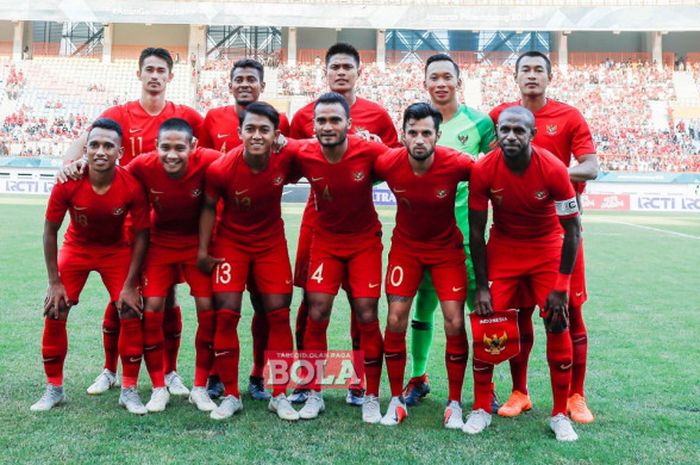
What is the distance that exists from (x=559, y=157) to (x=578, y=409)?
1702mm

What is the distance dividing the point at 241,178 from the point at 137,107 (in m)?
1.28

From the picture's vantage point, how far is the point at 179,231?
4699mm

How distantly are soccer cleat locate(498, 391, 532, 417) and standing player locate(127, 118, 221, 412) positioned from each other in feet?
6.27

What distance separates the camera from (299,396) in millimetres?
4691

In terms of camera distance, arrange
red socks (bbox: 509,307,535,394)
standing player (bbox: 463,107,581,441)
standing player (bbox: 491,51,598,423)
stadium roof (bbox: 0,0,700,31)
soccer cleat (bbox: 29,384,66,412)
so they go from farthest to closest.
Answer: stadium roof (bbox: 0,0,700,31) → red socks (bbox: 509,307,535,394) → standing player (bbox: 491,51,598,423) → soccer cleat (bbox: 29,384,66,412) → standing player (bbox: 463,107,581,441)

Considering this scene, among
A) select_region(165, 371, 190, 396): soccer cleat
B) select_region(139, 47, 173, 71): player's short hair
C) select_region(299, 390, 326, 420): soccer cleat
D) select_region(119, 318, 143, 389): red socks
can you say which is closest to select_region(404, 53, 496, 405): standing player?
select_region(299, 390, 326, 420): soccer cleat

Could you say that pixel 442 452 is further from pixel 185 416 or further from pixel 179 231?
pixel 179 231

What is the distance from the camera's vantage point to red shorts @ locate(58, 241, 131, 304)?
14.9ft

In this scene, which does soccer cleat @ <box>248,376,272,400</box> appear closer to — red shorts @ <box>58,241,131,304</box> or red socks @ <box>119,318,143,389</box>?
red socks @ <box>119,318,143,389</box>

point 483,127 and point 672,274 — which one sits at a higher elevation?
point 483,127

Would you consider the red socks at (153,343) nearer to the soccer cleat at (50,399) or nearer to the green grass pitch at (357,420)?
the green grass pitch at (357,420)

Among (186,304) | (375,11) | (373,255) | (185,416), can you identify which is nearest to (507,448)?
(373,255)

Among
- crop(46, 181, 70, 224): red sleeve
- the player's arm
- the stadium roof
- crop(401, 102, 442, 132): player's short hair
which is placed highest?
the stadium roof

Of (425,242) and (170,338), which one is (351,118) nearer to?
(425,242)
